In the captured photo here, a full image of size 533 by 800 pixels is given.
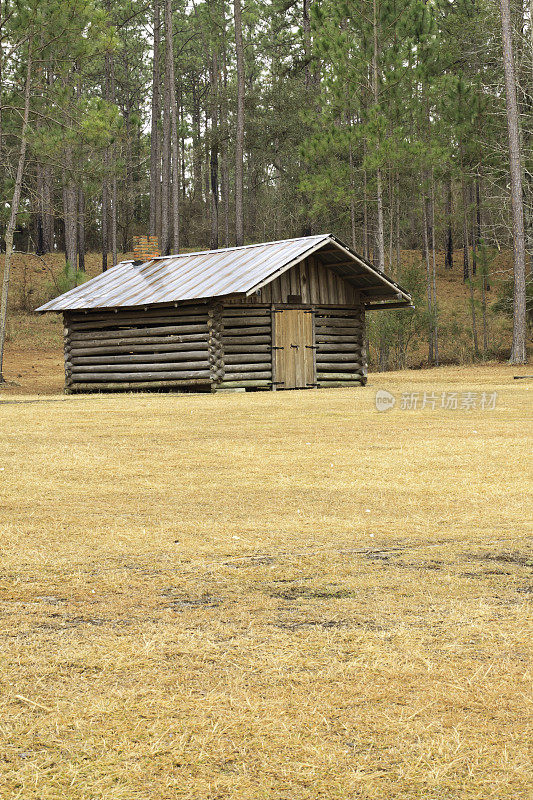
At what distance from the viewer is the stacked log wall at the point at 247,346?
992 inches

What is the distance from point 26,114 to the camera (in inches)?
1070

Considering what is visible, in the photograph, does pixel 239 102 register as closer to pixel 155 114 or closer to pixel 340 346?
pixel 155 114

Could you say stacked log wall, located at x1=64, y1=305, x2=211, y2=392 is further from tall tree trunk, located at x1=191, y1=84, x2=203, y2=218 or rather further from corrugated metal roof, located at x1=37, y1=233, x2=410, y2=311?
tall tree trunk, located at x1=191, y1=84, x2=203, y2=218

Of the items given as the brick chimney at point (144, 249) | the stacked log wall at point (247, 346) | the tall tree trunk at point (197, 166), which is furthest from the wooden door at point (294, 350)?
the tall tree trunk at point (197, 166)

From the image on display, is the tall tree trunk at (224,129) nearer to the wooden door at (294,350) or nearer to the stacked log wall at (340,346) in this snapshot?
the stacked log wall at (340,346)

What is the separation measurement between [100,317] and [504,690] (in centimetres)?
2443

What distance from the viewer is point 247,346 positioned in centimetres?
2547

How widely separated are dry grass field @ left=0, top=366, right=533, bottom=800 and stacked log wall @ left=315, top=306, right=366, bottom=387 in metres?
16.4

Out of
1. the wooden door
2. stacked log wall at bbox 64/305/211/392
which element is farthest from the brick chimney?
the wooden door

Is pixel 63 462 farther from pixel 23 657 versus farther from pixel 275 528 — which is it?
pixel 23 657

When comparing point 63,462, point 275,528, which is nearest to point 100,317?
point 63,462

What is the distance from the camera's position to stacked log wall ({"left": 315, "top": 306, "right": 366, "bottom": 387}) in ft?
89.4

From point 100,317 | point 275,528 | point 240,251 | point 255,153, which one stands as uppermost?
point 255,153

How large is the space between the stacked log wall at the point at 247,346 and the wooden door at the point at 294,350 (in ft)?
0.89
